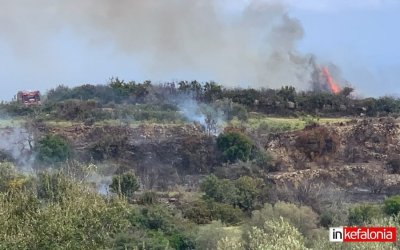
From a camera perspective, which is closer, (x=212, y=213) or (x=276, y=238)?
(x=276, y=238)

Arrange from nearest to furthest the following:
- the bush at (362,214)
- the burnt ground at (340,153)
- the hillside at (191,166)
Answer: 1. the hillside at (191,166)
2. the bush at (362,214)
3. the burnt ground at (340,153)

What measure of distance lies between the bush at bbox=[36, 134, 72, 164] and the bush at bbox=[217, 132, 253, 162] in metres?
12.5

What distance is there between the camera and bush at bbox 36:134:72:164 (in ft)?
206

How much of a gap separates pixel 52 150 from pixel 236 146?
576 inches

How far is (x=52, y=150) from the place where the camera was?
207 ft

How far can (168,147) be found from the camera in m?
69.7

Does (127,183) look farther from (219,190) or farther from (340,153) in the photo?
(340,153)

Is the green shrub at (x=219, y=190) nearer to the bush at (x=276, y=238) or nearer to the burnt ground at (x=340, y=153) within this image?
the burnt ground at (x=340, y=153)

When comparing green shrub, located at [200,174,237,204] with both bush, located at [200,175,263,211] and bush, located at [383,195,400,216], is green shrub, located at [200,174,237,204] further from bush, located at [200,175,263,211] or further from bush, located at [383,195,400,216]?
bush, located at [383,195,400,216]

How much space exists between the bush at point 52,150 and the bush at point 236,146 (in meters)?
12.5

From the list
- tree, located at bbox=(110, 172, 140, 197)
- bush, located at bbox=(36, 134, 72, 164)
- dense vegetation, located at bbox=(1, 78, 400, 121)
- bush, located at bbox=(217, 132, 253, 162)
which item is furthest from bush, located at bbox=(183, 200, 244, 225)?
dense vegetation, located at bbox=(1, 78, 400, 121)

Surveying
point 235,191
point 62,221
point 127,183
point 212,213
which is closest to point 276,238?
point 62,221

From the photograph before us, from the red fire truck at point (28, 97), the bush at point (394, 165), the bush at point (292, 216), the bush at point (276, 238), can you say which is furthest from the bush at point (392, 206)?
the red fire truck at point (28, 97)

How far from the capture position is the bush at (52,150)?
62.7m
